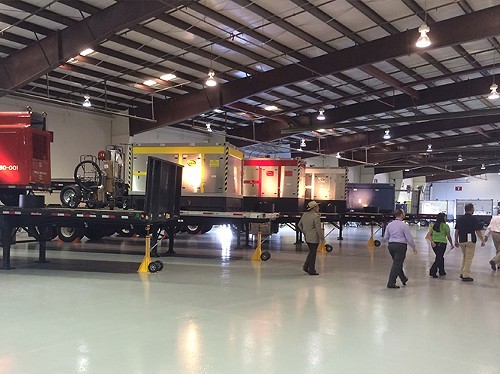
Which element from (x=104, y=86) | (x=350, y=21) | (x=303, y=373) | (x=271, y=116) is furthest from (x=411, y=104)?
(x=303, y=373)

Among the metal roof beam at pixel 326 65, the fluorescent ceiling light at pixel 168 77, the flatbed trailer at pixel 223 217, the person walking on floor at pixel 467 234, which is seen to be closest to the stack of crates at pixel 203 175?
the flatbed trailer at pixel 223 217

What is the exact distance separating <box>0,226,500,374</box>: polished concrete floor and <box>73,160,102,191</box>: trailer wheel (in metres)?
2.26

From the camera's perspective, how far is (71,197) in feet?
40.3

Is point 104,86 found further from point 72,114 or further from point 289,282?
point 289,282

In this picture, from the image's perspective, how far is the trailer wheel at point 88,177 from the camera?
12.4 m

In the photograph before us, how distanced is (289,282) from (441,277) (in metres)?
3.86

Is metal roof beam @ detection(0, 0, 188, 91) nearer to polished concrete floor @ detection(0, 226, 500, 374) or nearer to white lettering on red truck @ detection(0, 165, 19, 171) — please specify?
white lettering on red truck @ detection(0, 165, 19, 171)

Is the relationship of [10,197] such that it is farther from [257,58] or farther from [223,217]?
[257,58]

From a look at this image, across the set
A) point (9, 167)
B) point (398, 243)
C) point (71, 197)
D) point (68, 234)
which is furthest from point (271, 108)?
point (398, 243)

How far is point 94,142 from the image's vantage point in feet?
70.8

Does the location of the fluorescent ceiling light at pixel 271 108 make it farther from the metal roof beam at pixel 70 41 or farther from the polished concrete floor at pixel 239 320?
the polished concrete floor at pixel 239 320

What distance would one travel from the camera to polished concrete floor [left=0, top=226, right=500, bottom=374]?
4633 millimetres

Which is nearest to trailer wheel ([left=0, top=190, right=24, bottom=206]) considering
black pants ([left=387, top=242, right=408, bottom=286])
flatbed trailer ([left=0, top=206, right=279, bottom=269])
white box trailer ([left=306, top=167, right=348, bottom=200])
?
flatbed trailer ([left=0, top=206, right=279, bottom=269])

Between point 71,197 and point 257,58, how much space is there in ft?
27.1
